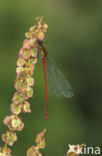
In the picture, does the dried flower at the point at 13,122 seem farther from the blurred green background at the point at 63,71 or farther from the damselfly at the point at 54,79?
Result: the blurred green background at the point at 63,71

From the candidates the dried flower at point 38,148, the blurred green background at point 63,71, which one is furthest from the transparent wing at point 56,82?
the blurred green background at point 63,71

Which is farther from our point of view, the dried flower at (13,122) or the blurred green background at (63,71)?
the blurred green background at (63,71)

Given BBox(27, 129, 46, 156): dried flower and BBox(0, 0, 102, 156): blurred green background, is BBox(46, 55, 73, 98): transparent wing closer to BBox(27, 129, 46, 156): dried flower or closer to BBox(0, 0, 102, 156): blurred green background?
BBox(27, 129, 46, 156): dried flower

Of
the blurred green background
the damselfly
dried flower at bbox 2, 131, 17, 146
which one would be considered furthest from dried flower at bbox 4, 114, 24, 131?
the blurred green background

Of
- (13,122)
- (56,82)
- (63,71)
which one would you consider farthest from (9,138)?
(63,71)

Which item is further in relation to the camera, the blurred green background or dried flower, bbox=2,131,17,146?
the blurred green background

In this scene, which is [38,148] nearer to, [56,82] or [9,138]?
[9,138]

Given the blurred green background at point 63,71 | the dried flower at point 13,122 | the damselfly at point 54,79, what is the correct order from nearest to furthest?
the dried flower at point 13,122
the damselfly at point 54,79
the blurred green background at point 63,71

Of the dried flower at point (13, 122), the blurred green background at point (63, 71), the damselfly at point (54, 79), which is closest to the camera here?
the dried flower at point (13, 122)

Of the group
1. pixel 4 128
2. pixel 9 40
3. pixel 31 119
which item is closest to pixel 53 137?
pixel 31 119
